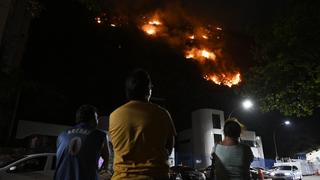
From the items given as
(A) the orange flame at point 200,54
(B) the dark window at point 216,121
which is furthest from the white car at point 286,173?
(A) the orange flame at point 200,54

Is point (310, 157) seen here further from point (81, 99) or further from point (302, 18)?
point (302, 18)

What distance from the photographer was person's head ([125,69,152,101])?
2.99 meters

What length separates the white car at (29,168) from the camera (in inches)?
372

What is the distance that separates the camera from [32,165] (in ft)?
32.3

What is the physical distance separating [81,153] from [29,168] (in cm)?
671

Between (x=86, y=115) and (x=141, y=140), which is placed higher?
(x=86, y=115)

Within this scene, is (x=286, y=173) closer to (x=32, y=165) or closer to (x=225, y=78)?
(x=32, y=165)

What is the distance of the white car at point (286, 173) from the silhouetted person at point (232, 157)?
2696cm

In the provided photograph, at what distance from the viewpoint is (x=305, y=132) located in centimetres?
5512

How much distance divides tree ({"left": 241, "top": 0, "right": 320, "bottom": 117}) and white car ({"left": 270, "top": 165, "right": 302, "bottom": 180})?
13.5 m

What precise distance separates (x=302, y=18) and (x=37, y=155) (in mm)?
11856

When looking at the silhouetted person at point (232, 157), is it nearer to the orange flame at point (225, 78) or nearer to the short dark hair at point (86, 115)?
the short dark hair at point (86, 115)

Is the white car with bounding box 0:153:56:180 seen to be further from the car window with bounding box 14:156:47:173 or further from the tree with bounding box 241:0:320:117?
the tree with bounding box 241:0:320:117

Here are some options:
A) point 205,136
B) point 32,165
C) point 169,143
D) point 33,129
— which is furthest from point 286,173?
point 169,143
